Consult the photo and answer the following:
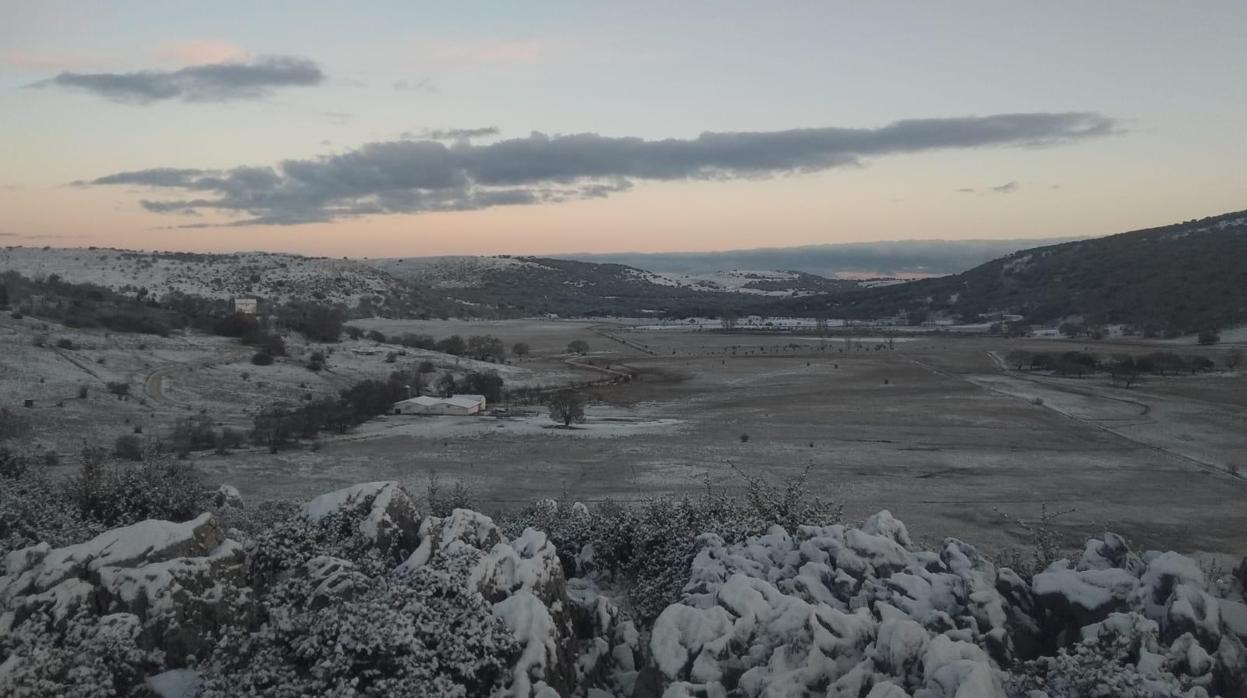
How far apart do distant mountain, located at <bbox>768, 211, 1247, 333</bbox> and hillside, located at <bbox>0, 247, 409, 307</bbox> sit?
70968 millimetres

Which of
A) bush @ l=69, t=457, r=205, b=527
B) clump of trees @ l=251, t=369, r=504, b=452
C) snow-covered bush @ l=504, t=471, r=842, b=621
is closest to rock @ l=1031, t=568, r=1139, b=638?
snow-covered bush @ l=504, t=471, r=842, b=621

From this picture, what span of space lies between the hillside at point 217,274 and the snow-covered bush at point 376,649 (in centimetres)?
9136

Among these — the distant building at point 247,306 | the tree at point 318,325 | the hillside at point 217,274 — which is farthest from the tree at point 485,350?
the hillside at point 217,274

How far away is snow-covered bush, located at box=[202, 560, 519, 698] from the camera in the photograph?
7043 mm

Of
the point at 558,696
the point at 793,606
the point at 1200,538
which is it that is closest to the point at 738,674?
the point at 793,606

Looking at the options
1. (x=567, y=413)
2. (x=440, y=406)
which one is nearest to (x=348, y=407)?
(x=440, y=406)

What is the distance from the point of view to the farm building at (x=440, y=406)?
128ft

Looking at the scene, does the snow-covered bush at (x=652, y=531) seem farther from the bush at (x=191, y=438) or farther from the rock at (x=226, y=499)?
the bush at (x=191, y=438)

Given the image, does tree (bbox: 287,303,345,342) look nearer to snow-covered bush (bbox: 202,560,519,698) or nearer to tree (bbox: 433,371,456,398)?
tree (bbox: 433,371,456,398)

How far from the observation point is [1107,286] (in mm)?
102125

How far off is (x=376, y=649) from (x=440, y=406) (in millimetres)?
32710

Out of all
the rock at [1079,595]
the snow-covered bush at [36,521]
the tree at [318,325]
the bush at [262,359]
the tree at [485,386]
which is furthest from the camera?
the tree at [318,325]

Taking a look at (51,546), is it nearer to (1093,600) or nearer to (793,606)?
(793,606)

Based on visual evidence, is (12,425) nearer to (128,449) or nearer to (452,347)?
(128,449)
